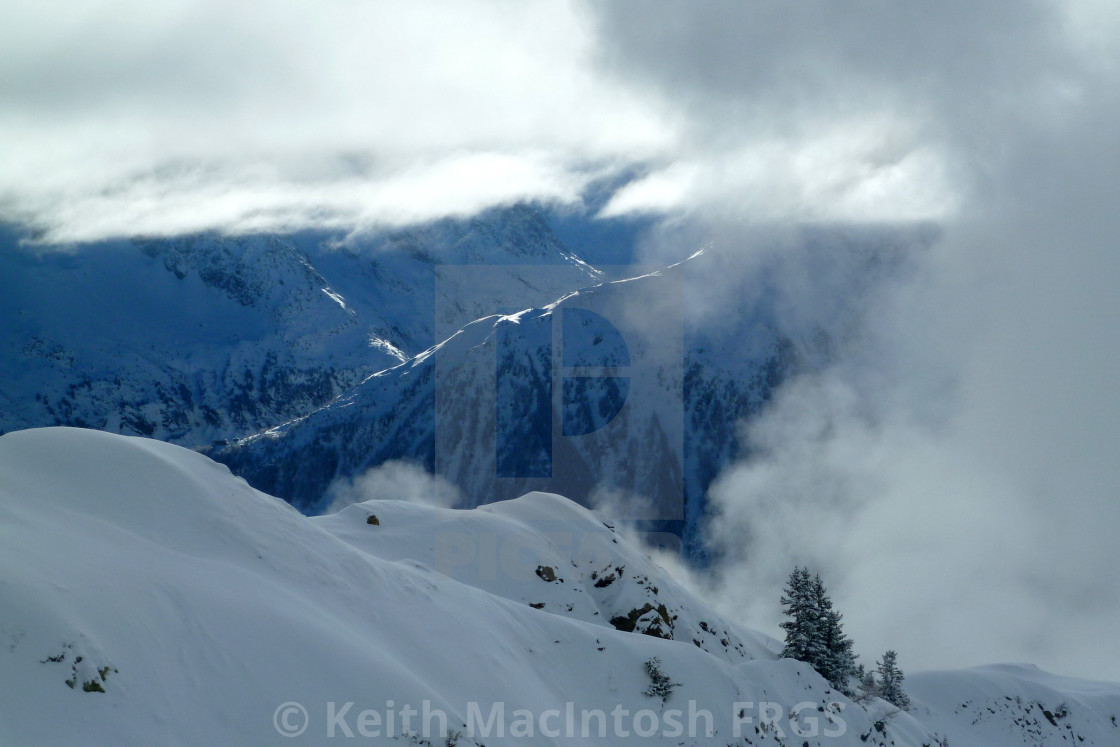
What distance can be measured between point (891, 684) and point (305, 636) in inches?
1497

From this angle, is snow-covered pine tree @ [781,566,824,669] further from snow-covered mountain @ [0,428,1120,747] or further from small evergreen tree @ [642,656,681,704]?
small evergreen tree @ [642,656,681,704]

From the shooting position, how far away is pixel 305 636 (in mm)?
19094

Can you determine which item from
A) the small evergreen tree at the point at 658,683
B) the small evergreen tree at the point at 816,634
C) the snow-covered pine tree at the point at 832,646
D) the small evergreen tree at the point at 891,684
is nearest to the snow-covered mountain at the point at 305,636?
the small evergreen tree at the point at 658,683

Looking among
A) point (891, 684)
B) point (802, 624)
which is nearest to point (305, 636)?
point (802, 624)

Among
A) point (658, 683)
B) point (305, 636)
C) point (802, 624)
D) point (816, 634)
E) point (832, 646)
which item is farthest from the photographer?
point (802, 624)

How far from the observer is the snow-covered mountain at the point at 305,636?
15.3m

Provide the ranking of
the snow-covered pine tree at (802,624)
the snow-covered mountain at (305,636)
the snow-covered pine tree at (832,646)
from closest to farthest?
the snow-covered mountain at (305,636) → the snow-covered pine tree at (832,646) → the snow-covered pine tree at (802,624)

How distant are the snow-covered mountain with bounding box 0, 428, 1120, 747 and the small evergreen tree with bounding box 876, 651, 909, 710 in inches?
151

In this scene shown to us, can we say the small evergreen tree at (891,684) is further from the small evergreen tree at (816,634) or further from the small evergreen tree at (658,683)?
the small evergreen tree at (658,683)

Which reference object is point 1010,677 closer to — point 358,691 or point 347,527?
point 347,527

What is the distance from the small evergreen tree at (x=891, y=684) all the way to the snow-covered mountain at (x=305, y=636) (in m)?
3.85

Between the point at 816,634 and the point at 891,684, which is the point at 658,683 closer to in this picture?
the point at 816,634

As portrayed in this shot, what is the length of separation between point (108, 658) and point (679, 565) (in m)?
169

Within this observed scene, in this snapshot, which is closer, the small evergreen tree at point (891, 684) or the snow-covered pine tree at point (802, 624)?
the snow-covered pine tree at point (802, 624)
